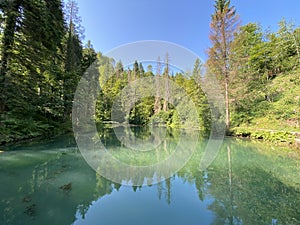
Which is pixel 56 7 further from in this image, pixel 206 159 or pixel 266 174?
pixel 266 174

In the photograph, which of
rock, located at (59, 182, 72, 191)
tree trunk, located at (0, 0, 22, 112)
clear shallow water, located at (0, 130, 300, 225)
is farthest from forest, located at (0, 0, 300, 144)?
rock, located at (59, 182, 72, 191)

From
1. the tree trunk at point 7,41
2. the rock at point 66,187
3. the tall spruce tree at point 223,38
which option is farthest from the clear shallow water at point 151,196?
the tall spruce tree at point 223,38

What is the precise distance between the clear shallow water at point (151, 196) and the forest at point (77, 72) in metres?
4.59

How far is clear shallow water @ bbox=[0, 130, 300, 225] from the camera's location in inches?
89.0

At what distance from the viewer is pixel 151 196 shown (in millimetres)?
3035

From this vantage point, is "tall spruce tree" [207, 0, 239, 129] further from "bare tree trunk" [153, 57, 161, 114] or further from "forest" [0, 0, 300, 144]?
"bare tree trunk" [153, 57, 161, 114]

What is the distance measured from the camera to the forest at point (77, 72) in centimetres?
778

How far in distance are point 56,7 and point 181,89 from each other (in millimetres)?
16132

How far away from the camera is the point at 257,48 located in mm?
15656

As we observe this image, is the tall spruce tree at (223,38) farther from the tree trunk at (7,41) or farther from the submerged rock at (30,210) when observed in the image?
the submerged rock at (30,210)

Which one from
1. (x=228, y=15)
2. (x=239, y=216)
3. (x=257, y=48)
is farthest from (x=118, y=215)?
(x=257, y=48)

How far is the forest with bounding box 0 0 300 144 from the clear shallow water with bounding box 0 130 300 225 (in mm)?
4586

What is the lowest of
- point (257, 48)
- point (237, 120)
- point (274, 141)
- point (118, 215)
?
point (118, 215)

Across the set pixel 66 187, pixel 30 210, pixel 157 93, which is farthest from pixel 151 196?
pixel 157 93
